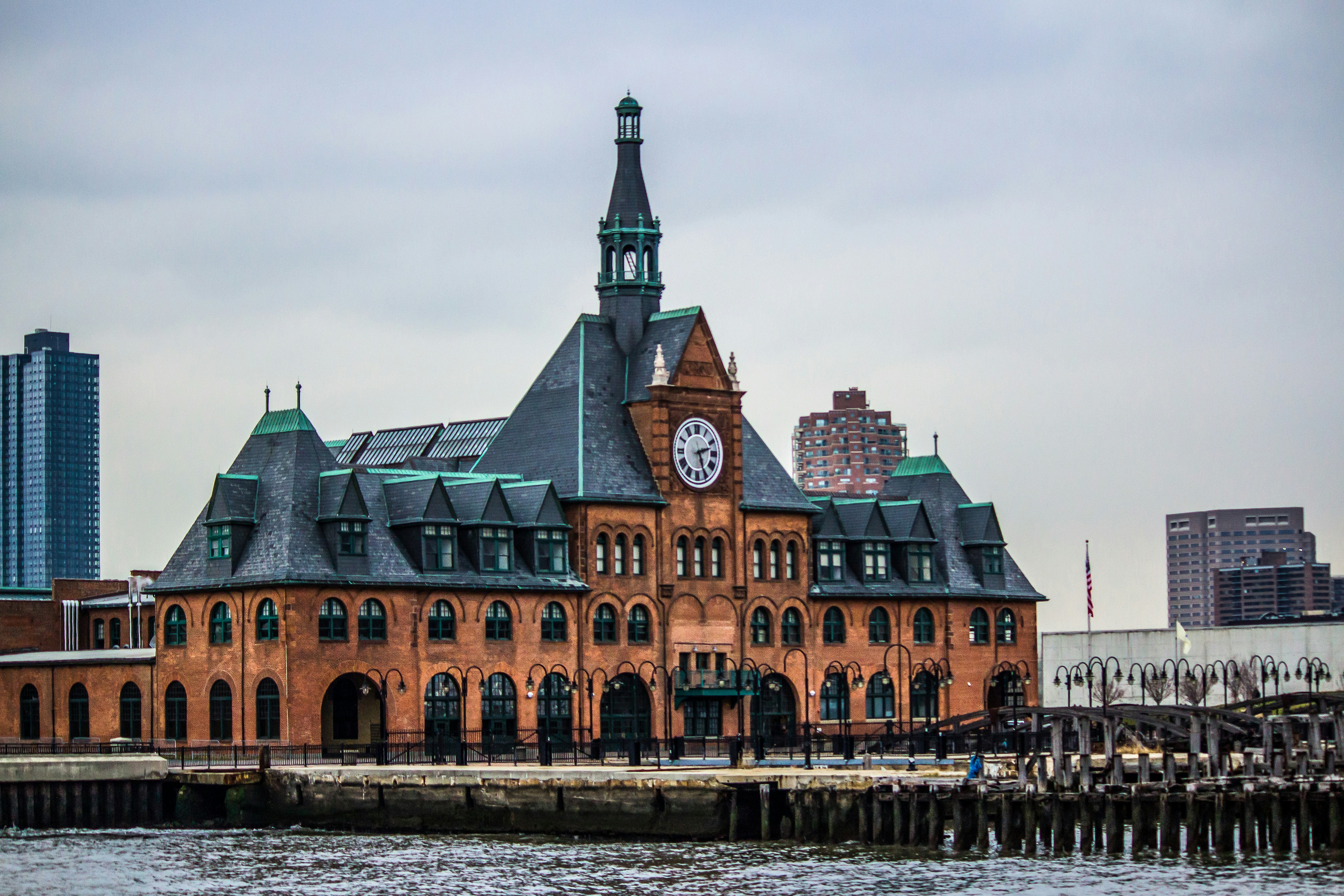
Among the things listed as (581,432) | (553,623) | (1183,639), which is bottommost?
(1183,639)

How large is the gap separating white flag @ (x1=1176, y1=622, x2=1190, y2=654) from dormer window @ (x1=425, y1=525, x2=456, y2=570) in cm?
3443

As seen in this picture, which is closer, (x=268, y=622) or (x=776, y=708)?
(x=268, y=622)

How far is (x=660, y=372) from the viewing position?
116 m

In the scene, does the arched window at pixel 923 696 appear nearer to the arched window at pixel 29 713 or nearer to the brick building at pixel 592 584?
the brick building at pixel 592 584

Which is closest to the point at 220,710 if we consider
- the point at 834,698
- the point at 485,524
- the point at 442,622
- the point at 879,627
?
the point at 442,622

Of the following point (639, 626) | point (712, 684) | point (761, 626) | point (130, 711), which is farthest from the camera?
point (761, 626)

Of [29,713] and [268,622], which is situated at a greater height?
[268,622]

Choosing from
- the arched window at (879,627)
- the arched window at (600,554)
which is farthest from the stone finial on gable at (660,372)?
the arched window at (879,627)

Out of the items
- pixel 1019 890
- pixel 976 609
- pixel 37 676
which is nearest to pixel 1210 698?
pixel 976 609

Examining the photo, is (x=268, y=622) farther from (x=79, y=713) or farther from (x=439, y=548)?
(x=79, y=713)

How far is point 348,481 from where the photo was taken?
104m

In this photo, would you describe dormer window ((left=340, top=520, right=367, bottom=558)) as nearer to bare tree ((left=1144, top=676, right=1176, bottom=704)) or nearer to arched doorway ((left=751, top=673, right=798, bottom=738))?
arched doorway ((left=751, top=673, right=798, bottom=738))

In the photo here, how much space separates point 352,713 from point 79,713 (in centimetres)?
1362

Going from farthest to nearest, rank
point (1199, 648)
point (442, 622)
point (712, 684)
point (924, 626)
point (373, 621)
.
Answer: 1. point (1199, 648)
2. point (924, 626)
3. point (712, 684)
4. point (442, 622)
5. point (373, 621)
